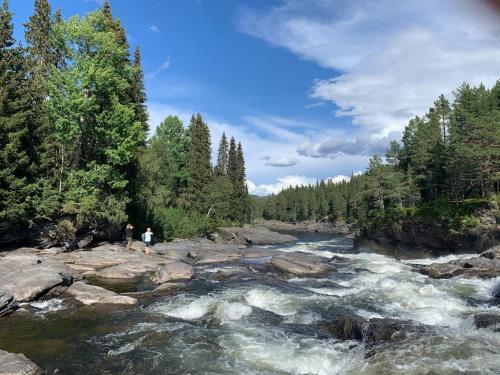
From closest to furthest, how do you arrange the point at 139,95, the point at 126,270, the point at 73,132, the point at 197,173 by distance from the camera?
Answer: the point at 126,270, the point at 73,132, the point at 139,95, the point at 197,173

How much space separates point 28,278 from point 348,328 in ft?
45.6

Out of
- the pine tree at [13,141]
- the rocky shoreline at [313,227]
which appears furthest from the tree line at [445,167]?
the rocky shoreline at [313,227]

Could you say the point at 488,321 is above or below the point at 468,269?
above

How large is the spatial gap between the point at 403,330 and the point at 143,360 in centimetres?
831

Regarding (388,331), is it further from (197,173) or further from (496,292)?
(197,173)

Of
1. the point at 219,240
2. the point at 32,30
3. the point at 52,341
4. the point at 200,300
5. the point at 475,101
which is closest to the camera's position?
the point at 52,341

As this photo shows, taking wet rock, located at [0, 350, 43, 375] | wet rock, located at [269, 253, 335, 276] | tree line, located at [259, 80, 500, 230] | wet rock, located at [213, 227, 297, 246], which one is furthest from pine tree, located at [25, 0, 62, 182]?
tree line, located at [259, 80, 500, 230]

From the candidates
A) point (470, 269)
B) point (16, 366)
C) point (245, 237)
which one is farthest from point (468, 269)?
point (245, 237)

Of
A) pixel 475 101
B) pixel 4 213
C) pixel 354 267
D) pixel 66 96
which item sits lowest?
pixel 354 267

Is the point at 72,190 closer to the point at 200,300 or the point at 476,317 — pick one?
the point at 200,300

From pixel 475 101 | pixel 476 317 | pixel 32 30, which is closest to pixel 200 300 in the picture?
pixel 476 317

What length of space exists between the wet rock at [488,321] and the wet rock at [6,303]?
17.2 m

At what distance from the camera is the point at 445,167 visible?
6028 centimetres

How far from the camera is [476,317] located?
602 inches
